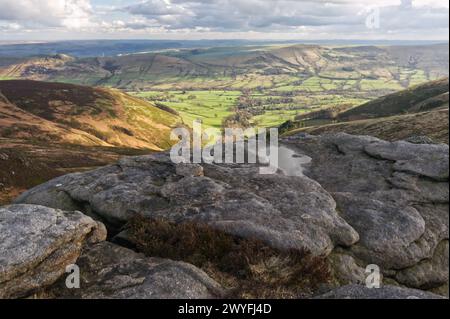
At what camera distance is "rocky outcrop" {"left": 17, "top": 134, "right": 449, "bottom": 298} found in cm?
1958

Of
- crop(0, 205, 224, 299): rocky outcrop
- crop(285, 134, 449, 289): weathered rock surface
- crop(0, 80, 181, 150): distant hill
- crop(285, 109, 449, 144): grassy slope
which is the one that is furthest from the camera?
crop(0, 80, 181, 150): distant hill

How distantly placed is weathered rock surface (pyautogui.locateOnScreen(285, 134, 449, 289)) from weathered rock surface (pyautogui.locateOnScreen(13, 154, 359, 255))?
141 cm

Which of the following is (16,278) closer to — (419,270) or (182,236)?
(182,236)

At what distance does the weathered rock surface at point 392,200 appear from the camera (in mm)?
20156

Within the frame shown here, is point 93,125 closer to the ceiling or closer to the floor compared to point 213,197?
closer to the floor

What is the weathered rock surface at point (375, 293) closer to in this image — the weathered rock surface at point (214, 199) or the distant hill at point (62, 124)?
the weathered rock surface at point (214, 199)

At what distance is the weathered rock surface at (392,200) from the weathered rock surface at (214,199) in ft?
4.64

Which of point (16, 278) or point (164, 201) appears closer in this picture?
point (16, 278)

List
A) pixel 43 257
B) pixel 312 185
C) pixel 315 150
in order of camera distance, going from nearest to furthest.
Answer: pixel 43 257 < pixel 312 185 < pixel 315 150

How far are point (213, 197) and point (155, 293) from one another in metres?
8.67

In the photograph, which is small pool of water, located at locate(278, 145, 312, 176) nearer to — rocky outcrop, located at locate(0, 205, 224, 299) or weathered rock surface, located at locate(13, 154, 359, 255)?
weathered rock surface, located at locate(13, 154, 359, 255)

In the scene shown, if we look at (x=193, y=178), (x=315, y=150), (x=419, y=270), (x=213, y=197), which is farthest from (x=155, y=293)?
(x=315, y=150)

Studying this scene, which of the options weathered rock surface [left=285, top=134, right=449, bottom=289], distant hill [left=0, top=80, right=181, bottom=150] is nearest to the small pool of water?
weathered rock surface [left=285, top=134, right=449, bottom=289]
